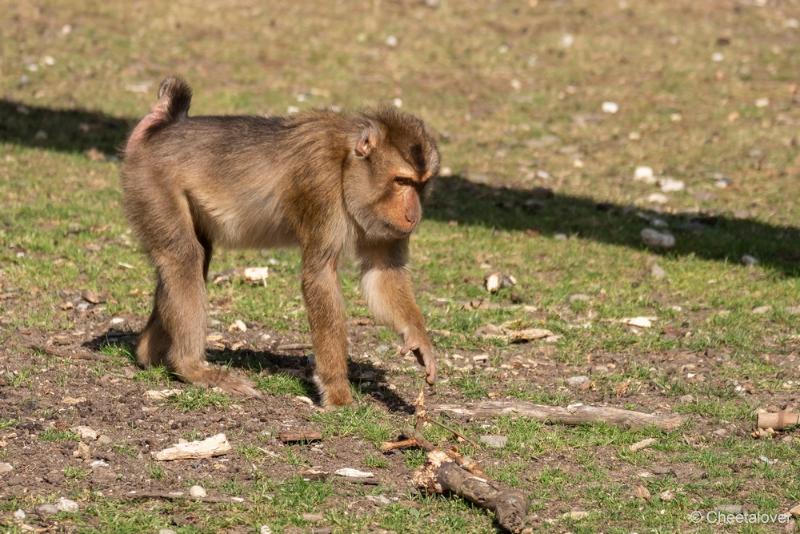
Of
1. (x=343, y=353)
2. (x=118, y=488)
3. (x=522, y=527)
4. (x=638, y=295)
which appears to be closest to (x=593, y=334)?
(x=638, y=295)

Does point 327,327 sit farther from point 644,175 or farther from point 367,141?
point 644,175

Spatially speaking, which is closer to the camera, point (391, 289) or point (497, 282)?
point (391, 289)

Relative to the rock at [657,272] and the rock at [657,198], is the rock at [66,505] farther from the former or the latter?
the rock at [657,198]

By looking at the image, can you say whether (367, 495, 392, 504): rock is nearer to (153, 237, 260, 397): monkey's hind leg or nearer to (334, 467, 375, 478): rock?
(334, 467, 375, 478): rock

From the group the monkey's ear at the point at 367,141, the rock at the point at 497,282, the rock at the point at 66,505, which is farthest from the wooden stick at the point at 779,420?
the rock at the point at 66,505

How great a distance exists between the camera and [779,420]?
668 cm

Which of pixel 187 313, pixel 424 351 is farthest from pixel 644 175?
pixel 187 313

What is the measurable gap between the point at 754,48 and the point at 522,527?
1260 centimetres

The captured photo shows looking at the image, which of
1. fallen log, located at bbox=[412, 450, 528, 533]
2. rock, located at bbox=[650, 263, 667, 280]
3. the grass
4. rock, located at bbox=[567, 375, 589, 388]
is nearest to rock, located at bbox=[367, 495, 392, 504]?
the grass

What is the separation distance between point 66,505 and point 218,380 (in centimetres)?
177

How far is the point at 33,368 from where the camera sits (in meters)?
7.04

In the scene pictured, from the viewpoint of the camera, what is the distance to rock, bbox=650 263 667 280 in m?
9.71

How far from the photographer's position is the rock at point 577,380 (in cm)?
752

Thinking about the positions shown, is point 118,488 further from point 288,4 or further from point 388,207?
point 288,4
